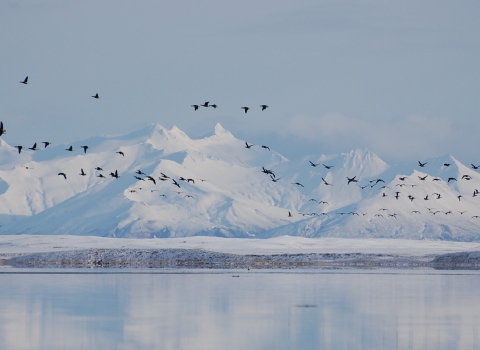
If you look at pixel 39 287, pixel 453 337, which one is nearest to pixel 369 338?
pixel 453 337

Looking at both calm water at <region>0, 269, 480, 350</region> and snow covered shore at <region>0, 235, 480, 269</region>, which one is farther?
snow covered shore at <region>0, 235, 480, 269</region>

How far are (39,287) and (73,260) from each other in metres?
45.1

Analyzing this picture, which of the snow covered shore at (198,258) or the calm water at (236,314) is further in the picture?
the snow covered shore at (198,258)

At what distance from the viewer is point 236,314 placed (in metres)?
41.8

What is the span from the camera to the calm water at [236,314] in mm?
34156

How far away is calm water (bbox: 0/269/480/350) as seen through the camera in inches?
1345

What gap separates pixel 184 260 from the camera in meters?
103

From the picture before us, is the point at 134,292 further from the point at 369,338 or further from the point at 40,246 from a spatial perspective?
the point at 40,246

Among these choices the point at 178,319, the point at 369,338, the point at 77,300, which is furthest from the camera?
the point at 77,300

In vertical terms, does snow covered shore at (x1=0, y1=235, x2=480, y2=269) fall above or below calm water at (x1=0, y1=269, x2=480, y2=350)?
above

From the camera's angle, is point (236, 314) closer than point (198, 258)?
Yes

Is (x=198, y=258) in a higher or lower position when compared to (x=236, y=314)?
higher

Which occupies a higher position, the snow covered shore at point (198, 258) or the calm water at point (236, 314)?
the snow covered shore at point (198, 258)

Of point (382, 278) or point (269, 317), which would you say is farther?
point (382, 278)
